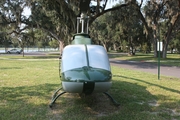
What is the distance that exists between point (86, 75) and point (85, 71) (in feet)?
0.53

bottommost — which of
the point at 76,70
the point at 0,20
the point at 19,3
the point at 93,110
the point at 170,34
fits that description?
the point at 93,110

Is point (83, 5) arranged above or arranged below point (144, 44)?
above

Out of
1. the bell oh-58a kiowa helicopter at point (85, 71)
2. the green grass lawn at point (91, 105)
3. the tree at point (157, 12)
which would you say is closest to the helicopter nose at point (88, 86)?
the bell oh-58a kiowa helicopter at point (85, 71)

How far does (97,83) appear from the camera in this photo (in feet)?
13.1

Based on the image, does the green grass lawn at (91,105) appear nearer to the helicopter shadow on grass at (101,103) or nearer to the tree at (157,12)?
the helicopter shadow on grass at (101,103)

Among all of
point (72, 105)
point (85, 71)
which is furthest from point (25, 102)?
point (85, 71)

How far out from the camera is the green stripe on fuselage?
399cm

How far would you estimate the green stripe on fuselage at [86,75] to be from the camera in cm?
399

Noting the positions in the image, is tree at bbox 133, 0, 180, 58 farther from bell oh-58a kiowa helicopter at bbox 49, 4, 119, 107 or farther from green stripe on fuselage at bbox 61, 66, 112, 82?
green stripe on fuselage at bbox 61, 66, 112, 82

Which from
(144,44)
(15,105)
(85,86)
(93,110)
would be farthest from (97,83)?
(144,44)

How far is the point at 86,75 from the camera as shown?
13.3ft

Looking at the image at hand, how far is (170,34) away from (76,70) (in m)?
22.3

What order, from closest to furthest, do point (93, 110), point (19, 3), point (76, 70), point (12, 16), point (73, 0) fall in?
1. point (76, 70)
2. point (93, 110)
3. point (73, 0)
4. point (19, 3)
5. point (12, 16)

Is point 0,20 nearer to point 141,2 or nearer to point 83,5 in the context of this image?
point 83,5
